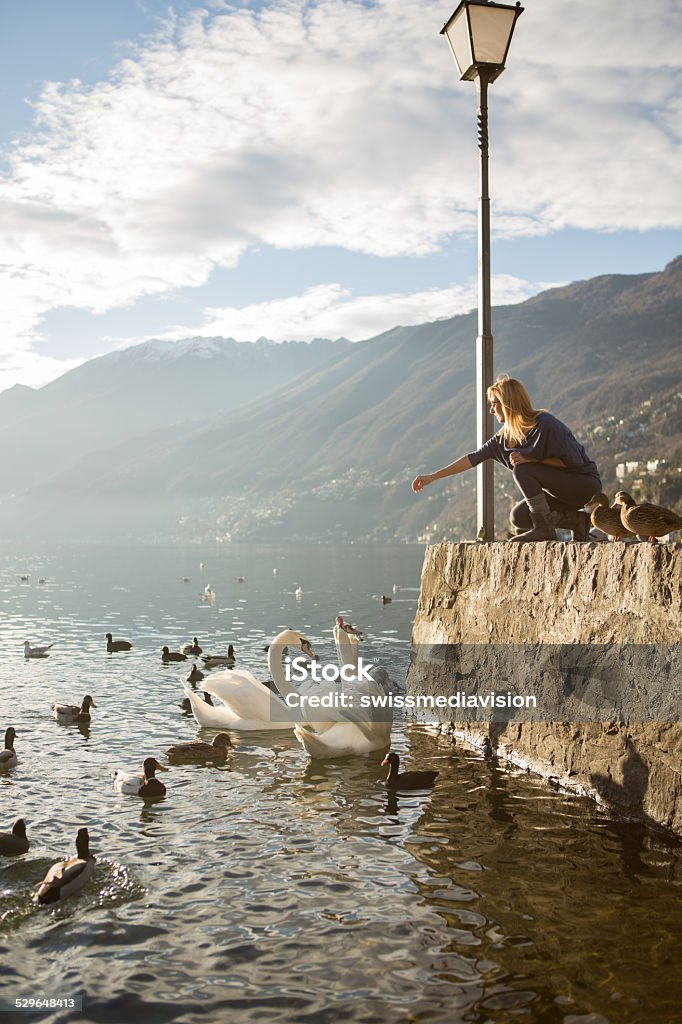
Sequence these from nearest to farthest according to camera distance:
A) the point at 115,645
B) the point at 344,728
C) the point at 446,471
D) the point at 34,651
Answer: the point at 446,471 → the point at 344,728 → the point at 34,651 → the point at 115,645

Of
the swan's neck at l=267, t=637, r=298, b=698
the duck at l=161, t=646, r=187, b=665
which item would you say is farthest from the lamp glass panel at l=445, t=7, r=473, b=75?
the duck at l=161, t=646, r=187, b=665

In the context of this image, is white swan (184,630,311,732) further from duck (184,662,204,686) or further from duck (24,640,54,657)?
duck (24,640,54,657)

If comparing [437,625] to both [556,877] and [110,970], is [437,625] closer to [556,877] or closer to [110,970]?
[556,877]

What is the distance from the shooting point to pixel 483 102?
12227mm

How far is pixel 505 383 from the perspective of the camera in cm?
1055

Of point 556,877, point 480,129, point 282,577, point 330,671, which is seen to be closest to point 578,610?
point 556,877

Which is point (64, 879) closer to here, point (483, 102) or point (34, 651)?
point (483, 102)

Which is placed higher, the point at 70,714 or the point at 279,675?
the point at 279,675

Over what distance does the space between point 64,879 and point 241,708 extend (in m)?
6.93

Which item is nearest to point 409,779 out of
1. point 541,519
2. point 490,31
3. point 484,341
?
point 541,519

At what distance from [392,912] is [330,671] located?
10.4 metres

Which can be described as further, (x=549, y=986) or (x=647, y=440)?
(x=647, y=440)

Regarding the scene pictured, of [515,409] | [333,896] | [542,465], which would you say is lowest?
[333,896]

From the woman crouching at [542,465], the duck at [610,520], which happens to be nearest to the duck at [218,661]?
the woman crouching at [542,465]
